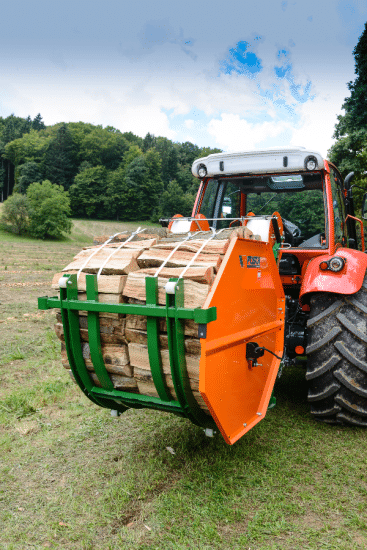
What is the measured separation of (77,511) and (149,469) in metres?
0.61

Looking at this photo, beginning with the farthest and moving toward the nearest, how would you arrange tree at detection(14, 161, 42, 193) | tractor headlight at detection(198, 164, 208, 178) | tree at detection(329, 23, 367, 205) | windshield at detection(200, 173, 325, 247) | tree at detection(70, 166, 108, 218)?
tree at detection(14, 161, 42, 193) → tree at detection(70, 166, 108, 218) → tree at detection(329, 23, 367, 205) → tractor headlight at detection(198, 164, 208, 178) → windshield at detection(200, 173, 325, 247)

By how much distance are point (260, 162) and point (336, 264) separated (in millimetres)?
1384

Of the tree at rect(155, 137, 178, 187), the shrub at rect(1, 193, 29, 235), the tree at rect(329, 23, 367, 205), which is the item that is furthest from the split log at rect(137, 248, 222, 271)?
the tree at rect(155, 137, 178, 187)

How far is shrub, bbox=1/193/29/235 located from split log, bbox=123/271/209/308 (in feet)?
140

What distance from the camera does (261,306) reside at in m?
3.18

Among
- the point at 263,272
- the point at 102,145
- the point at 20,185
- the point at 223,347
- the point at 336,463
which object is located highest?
the point at 102,145

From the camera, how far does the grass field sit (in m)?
2.46

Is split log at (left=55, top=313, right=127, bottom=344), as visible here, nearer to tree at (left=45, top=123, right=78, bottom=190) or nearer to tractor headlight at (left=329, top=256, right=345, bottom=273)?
tractor headlight at (left=329, top=256, right=345, bottom=273)

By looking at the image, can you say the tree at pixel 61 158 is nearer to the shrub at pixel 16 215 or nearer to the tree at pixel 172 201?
the tree at pixel 172 201

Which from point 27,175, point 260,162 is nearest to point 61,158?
point 27,175

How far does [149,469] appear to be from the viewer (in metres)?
3.12

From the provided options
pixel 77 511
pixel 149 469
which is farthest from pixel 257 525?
pixel 77 511

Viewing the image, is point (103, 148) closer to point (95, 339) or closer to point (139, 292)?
point (95, 339)

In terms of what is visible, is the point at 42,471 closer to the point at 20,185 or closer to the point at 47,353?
the point at 47,353
